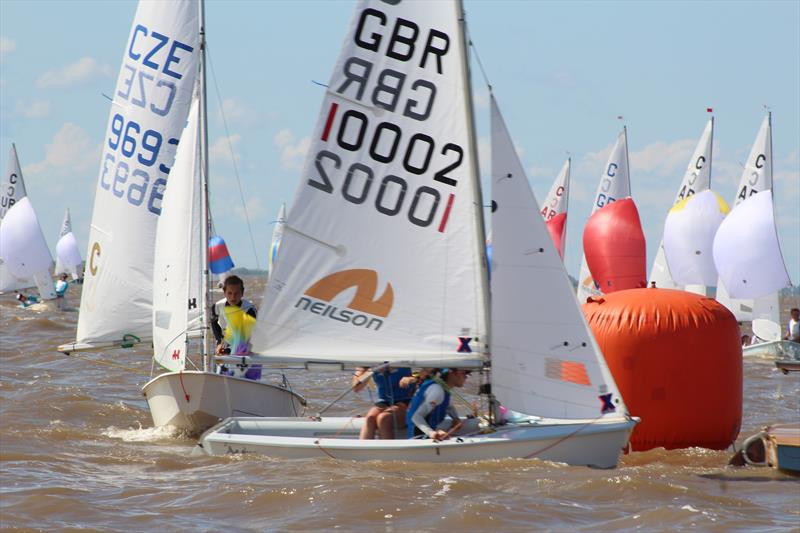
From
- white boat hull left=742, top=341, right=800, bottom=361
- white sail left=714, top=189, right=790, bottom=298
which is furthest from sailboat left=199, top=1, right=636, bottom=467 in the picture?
white boat hull left=742, top=341, right=800, bottom=361

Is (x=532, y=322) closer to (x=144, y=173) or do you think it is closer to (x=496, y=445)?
(x=496, y=445)

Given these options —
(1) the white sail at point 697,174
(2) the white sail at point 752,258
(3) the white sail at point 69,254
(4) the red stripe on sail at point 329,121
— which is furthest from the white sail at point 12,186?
(4) the red stripe on sail at point 329,121

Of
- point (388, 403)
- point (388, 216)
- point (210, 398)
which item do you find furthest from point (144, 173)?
point (388, 403)

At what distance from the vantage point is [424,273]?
9.39 m

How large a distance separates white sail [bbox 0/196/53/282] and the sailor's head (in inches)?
919

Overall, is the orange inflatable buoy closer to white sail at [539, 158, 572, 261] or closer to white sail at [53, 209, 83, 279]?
white sail at [539, 158, 572, 261]

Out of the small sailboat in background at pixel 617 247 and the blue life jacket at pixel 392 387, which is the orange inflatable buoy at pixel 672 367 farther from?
the small sailboat in background at pixel 617 247

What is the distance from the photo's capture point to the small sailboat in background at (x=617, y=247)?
21.4 metres

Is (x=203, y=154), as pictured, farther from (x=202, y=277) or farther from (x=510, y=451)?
(x=510, y=451)

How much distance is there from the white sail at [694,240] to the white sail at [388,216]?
17042 mm

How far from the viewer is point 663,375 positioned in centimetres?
978

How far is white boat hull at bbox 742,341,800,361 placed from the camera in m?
22.5

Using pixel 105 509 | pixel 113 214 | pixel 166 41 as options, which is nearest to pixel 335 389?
pixel 113 214

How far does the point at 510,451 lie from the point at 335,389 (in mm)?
8743
